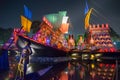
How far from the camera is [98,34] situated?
294 feet

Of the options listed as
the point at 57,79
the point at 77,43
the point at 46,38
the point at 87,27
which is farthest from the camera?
the point at 77,43

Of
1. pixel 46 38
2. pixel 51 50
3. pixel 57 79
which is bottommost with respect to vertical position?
pixel 57 79

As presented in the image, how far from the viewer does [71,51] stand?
59188mm

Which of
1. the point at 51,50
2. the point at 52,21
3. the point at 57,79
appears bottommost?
the point at 57,79

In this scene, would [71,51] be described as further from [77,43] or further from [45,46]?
[77,43]

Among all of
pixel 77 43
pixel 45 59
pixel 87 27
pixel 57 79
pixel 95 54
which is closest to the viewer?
pixel 57 79

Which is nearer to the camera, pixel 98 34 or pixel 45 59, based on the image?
pixel 45 59

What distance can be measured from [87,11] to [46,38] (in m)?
29.1

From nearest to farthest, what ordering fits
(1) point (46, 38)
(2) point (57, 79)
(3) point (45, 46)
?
(2) point (57, 79)
(3) point (45, 46)
(1) point (46, 38)

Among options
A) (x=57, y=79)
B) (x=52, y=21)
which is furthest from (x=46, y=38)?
(x=57, y=79)

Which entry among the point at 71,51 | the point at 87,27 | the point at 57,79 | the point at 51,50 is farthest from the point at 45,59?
the point at 87,27

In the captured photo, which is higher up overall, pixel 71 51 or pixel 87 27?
pixel 87 27

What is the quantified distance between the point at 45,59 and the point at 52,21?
147 feet

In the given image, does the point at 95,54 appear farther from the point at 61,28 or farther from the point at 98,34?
the point at 61,28
